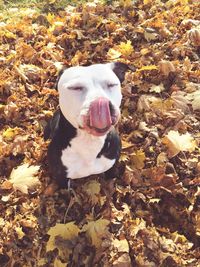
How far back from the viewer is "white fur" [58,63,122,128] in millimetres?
1967

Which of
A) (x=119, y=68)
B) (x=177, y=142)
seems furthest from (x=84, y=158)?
(x=177, y=142)

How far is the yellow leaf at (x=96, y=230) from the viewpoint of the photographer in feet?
7.61

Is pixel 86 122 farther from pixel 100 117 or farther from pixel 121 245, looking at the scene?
pixel 121 245

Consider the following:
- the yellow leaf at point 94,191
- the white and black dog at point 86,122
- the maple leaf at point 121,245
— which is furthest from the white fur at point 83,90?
the maple leaf at point 121,245

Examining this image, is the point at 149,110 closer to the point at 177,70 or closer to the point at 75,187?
the point at 177,70

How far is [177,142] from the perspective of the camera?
2.80 meters

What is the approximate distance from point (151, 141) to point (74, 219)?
786 millimetres

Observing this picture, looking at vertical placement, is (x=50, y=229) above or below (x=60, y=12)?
below

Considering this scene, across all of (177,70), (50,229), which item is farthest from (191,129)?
(50,229)

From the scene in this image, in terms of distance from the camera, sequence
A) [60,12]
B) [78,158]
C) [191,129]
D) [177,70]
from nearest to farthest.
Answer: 1. [78,158]
2. [191,129]
3. [177,70]
4. [60,12]

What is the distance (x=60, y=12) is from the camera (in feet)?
13.1

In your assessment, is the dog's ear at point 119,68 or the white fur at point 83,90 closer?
the white fur at point 83,90

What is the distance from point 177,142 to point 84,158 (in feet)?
2.58

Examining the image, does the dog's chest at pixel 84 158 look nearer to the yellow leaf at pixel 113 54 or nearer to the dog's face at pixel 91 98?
the dog's face at pixel 91 98
